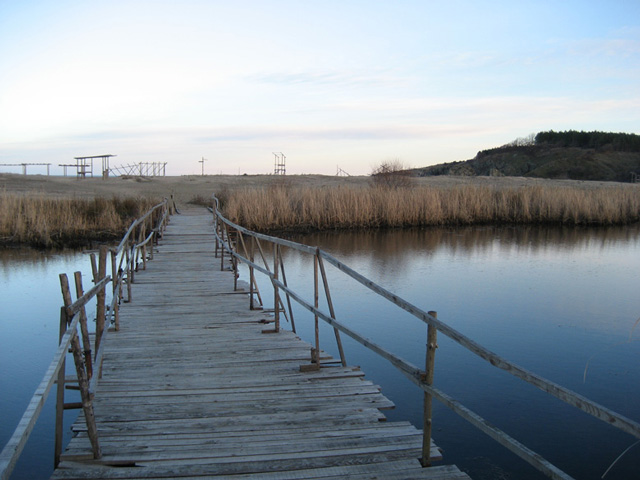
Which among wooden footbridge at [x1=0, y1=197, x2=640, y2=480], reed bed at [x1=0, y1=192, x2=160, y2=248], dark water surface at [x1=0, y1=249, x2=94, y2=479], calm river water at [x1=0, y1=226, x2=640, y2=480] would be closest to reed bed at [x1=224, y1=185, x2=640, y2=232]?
calm river water at [x1=0, y1=226, x2=640, y2=480]

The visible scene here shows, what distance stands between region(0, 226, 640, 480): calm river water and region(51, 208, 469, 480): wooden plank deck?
1196 mm

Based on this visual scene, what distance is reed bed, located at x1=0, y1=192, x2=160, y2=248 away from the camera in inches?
597

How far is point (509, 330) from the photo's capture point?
8.27m

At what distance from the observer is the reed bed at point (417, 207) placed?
58.9 ft

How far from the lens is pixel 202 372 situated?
15.3ft

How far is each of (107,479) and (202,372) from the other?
1.76m

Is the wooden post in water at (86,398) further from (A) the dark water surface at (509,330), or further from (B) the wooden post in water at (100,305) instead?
(A) the dark water surface at (509,330)

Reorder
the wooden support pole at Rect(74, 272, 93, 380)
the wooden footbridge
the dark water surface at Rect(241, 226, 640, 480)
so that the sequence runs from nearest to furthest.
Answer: the wooden footbridge < the wooden support pole at Rect(74, 272, 93, 380) < the dark water surface at Rect(241, 226, 640, 480)

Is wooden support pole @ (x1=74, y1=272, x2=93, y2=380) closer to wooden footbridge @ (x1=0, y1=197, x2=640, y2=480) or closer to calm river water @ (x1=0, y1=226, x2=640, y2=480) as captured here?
wooden footbridge @ (x1=0, y1=197, x2=640, y2=480)

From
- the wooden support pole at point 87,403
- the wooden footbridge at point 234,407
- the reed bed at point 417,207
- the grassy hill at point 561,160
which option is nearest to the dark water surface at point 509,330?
the wooden footbridge at point 234,407

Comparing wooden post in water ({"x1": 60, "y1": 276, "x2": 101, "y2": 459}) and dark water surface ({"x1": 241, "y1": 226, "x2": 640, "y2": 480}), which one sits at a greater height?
wooden post in water ({"x1": 60, "y1": 276, "x2": 101, "y2": 459})

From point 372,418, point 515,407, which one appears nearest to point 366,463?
point 372,418

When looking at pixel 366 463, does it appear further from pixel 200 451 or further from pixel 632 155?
pixel 632 155

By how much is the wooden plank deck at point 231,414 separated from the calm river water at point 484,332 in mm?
1196
